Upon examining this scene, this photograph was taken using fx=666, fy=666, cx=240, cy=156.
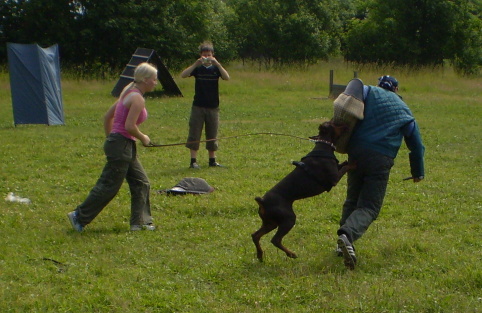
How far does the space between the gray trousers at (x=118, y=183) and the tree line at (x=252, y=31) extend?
25.3m

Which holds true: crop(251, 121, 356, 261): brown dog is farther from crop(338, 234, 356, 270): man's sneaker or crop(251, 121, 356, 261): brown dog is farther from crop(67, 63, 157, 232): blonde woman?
crop(67, 63, 157, 232): blonde woman

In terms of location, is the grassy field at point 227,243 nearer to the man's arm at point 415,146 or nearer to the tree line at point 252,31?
the man's arm at point 415,146

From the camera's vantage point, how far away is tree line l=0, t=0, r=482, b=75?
33094 millimetres

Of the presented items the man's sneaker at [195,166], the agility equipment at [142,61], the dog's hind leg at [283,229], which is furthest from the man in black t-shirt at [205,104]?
the agility equipment at [142,61]

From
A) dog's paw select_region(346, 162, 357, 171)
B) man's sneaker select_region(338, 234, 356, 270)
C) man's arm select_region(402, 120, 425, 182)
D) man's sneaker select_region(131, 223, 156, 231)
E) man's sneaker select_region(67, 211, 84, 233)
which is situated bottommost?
man's sneaker select_region(131, 223, 156, 231)

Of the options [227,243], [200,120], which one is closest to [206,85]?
[200,120]

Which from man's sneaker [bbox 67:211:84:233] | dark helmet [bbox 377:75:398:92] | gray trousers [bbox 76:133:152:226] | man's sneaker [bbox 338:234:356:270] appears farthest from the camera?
man's sneaker [bbox 67:211:84:233]

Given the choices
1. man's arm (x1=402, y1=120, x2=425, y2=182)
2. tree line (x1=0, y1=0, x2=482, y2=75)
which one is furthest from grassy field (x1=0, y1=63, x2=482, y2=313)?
tree line (x1=0, y1=0, x2=482, y2=75)

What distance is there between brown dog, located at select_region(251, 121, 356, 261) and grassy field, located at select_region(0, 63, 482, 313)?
0.36m

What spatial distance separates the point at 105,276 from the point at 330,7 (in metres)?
38.8

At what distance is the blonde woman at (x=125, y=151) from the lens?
623cm

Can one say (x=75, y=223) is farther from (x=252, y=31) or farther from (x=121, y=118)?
(x=252, y=31)

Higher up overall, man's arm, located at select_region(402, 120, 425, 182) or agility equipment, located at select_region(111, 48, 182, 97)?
man's arm, located at select_region(402, 120, 425, 182)

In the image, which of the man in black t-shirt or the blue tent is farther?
the blue tent
